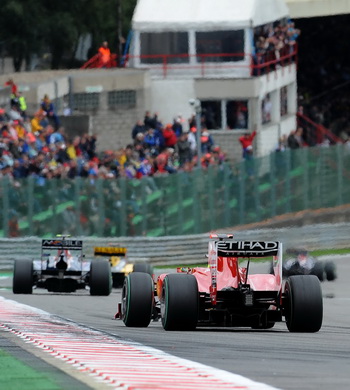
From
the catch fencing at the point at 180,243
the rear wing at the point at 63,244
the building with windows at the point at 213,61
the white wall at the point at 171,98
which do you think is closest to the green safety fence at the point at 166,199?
the catch fencing at the point at 180,243

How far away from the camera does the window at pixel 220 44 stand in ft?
151

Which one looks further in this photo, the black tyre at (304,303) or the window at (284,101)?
the window at (284,101)

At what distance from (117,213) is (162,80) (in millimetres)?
13848

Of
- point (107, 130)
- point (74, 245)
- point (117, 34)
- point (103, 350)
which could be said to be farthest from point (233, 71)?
point (103, 350)

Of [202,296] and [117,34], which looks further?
[117,34]

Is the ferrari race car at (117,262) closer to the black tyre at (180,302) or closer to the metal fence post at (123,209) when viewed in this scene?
the metal fence post at (123,209)

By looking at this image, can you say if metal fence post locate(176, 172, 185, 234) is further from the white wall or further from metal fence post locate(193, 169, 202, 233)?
the white wall

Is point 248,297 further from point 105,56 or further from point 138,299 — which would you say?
point 105,56

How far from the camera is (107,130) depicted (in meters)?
43.1

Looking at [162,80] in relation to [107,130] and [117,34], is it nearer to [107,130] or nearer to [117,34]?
[107,130]

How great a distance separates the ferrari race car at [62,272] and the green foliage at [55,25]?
29453 millimetres

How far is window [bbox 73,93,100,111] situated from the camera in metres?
43.3

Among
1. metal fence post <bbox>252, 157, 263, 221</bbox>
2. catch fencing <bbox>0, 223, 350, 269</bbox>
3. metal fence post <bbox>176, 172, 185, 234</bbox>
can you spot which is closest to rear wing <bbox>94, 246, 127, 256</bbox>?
catch fencing <bbox>0, 223, 350, 269</bbox>

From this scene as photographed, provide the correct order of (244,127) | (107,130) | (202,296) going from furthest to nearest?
(244,127)
(107,130)
(202,296)
